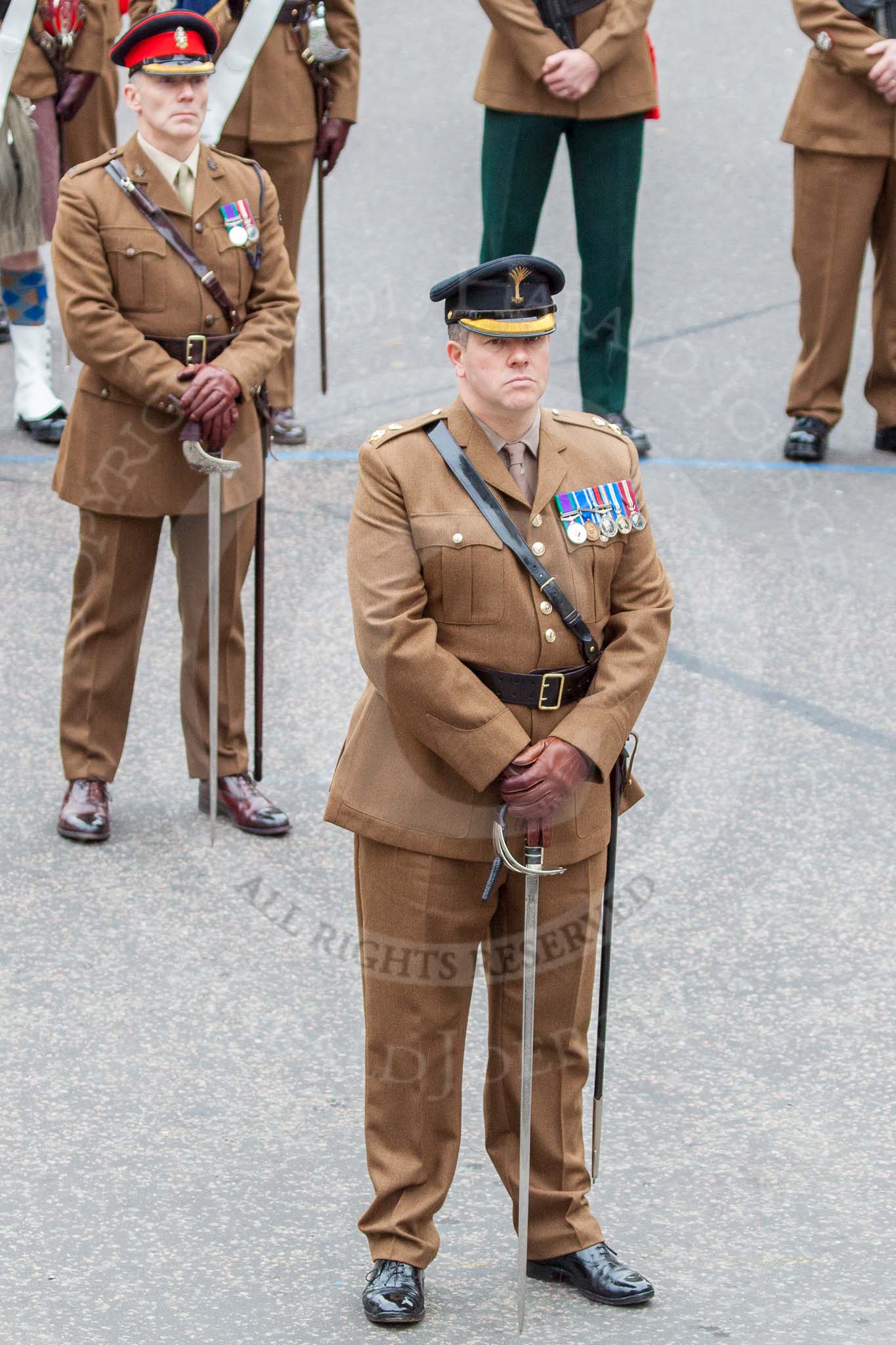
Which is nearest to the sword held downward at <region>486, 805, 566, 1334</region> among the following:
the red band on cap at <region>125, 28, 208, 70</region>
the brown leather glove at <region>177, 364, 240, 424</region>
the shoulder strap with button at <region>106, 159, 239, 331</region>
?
the brown leather glove at <region>177, 364, 240, 424</region>

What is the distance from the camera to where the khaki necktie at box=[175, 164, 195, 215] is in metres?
5.16

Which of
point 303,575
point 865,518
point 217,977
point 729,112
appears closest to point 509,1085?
point 217,977

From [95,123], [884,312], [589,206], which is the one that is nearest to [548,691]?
[589,206]

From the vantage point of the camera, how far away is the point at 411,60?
11891mm

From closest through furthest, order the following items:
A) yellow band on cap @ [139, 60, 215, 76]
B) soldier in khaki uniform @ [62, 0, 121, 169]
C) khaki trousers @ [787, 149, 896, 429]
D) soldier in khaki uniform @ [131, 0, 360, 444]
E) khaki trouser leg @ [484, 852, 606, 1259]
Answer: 1. khaki trouser leg @ [484, 852, 606, 1259]
2. yellow band on cap @ [139, 60, 215, 76]
3. soldier in khaki uniform @ [131, 0, 360, 444]
4. khaki trousers @ [787, 149, 896, 429]
5. soldier in khaki uniform @ [62, 0, 121, 169]

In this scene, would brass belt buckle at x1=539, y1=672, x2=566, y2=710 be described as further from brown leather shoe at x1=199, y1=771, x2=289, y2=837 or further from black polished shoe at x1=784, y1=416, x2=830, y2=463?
black polished shoe at x1=784, y1=416, x2=830, y2=463

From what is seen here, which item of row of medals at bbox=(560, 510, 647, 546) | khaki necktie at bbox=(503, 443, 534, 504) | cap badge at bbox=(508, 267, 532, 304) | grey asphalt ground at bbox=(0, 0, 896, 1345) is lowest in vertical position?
grey asphalt ground at bbox=(0, 0, 896, 1345)

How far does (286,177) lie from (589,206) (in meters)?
1.11

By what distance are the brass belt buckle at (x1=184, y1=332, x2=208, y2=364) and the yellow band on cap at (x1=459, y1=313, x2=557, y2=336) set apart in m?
1.87

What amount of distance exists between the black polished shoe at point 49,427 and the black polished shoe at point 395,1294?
15.3 feet

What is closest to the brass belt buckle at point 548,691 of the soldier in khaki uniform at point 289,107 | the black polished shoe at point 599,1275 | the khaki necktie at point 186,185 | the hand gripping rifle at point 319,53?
the black polished shoe at point 599,1275

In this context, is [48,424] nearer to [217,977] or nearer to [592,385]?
[592,385]

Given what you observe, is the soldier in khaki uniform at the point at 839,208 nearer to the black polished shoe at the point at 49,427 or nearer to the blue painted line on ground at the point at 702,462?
the blue painted line on ground at the point at 702,462

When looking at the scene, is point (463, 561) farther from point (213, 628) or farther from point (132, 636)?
point (132, 636)
